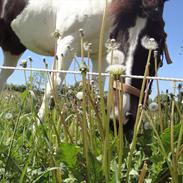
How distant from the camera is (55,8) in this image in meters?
2.93

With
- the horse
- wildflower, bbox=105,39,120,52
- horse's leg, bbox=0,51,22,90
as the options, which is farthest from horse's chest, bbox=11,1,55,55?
wildflower, bbox=105,39,120,52

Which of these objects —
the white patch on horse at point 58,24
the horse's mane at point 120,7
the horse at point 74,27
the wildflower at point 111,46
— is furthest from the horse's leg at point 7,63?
the wildflower at point 111,46

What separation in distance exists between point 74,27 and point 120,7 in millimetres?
666

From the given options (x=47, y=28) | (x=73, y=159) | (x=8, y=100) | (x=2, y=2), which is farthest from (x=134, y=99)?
(x=2, y=2)

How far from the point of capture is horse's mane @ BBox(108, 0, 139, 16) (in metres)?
2.08

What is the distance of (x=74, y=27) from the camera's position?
2715 millimetres

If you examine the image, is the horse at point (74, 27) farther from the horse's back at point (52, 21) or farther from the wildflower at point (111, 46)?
the wildflower at point (111, 46)

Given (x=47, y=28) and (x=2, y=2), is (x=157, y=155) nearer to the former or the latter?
(x=47, y=28)

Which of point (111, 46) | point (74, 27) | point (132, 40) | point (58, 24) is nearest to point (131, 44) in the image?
point (132, 40)

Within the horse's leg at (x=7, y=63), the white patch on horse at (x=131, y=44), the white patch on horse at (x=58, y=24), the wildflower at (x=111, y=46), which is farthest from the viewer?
the horse's leg at (x=7, y=63)

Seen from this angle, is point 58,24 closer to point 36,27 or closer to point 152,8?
point 36,27

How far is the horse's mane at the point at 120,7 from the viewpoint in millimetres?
2084

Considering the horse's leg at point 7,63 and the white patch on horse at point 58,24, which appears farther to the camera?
the horse's leg at point 7,63

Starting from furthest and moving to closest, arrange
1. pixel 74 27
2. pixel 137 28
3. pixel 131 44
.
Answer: pixel 74 27 < pixel 137 28 < pixel 131 44
